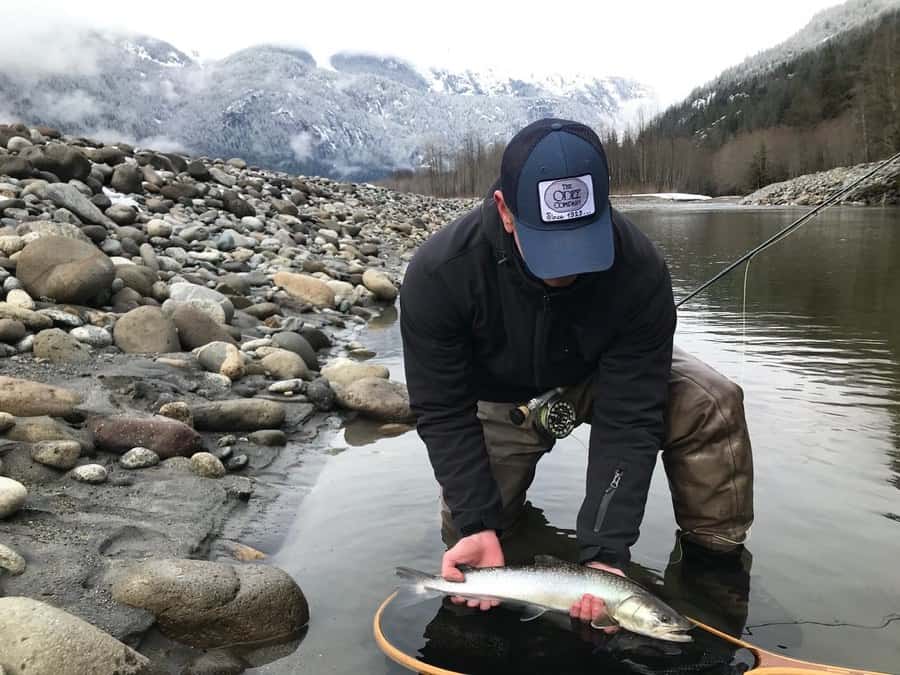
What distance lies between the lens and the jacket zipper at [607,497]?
2.91 meters

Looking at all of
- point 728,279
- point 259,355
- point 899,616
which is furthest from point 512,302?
point 728,279

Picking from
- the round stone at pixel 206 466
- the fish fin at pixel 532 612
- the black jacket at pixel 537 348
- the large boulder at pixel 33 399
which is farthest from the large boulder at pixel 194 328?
the fish fin at pixel 532 612

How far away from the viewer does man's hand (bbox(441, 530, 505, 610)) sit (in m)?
2.84

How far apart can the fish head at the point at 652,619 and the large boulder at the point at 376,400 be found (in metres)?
3.13

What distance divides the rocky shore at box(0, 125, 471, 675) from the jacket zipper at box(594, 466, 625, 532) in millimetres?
1192

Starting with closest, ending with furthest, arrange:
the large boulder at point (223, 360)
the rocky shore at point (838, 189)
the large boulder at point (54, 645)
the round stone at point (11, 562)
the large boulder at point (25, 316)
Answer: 1. the large boulder at point (54, 645)
2. the round stone at point (11, 562)
3. the large boulder at point (25, 316)
4. the large boulder at point (223, 360)
5. the rocky shore at point (838, 189)

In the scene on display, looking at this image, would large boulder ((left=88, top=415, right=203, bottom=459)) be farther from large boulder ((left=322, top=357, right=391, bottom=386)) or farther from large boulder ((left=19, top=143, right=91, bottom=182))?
large boulder ((left=19, top=143, right=91, bottom=182))

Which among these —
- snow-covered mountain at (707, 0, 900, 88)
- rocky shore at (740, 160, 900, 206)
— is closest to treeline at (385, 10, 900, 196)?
rocky shore at (740, 160, 900, 206)

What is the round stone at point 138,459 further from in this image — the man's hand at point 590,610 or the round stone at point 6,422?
the man's hand at point 590,610

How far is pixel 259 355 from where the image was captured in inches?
253

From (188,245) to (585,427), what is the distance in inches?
281

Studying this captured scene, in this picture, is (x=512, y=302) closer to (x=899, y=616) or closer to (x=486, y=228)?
(x=486, y=228)

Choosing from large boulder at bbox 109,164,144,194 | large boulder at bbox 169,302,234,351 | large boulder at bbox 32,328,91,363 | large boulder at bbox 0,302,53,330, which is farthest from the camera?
large boulder at bbox 109,164,144,194

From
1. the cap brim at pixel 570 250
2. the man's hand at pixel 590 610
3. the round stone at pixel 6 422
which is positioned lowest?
the man's hand at pixel 590 610
